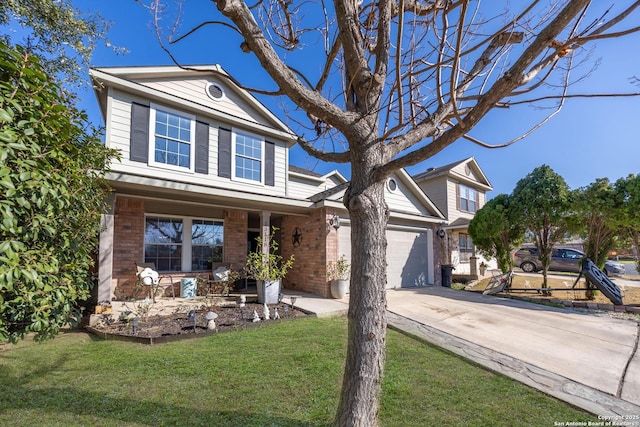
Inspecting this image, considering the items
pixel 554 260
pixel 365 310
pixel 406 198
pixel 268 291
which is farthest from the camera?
pixel 554 260

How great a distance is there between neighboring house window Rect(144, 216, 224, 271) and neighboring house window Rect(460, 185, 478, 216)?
47.7 feet

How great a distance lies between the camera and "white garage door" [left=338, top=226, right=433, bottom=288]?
10.5 metres

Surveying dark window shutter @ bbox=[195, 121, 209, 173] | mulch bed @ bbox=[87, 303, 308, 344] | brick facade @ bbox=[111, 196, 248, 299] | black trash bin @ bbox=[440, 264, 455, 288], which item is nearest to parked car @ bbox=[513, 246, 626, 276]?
black trash bin @ bbox=[440, 264, 455, 288]

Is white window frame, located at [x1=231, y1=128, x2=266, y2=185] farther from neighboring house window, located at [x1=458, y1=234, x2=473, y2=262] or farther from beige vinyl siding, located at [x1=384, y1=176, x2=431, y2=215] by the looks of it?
neighboring house window, located at [x1=458, y1=234, x2=473, y2=262]

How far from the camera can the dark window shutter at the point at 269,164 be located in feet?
32.0

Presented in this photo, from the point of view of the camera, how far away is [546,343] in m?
4.71

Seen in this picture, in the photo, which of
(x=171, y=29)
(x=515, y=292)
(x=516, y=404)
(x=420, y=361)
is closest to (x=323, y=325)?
(x=420, y=361)

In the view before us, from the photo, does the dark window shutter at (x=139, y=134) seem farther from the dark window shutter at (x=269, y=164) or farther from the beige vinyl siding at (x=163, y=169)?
the dark window shutter at (x=269, y=164)

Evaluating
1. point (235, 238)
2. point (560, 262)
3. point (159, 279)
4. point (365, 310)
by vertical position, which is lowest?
point (560, 262)

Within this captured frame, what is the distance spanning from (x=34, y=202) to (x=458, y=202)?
18.5 meters

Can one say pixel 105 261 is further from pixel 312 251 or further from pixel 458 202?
pixel 458 202

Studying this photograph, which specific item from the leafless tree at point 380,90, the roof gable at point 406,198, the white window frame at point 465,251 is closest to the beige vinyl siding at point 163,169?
the roof gable at point 406,198

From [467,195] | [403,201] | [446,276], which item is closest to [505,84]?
[403,201]

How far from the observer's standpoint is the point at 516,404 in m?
2.89
